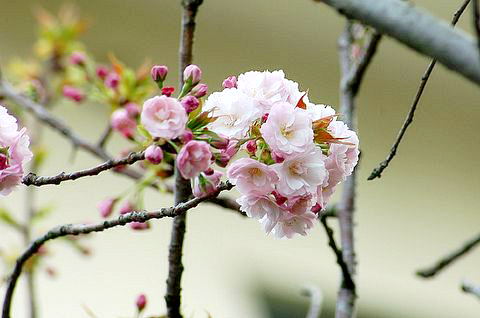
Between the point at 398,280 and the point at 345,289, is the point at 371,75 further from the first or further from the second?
the point at 345,289

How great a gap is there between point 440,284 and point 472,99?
0.62m

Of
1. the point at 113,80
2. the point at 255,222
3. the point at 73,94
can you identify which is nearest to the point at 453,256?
the point at 113,80

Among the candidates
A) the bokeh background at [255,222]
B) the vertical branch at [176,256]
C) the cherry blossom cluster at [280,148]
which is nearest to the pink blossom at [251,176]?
the cherry blossom cluster at [280,148]

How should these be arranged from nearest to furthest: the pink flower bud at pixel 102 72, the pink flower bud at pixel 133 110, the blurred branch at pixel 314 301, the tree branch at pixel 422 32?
1. the tree branch at pixel 422 32
2. the blurred branch at pixel 314 301
3. the pink flower bud at pixel 133 110
4. the pink flower bud at pixel 102 72

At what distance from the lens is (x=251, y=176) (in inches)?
21.1

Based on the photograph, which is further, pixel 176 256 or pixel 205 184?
pixel 176 256

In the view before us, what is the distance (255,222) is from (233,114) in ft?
5.82

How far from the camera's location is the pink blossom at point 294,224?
0.57 metres

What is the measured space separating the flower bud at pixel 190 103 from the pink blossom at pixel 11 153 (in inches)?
4.8

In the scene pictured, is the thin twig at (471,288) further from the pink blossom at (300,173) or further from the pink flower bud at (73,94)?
the pink flower bud at (73,94)

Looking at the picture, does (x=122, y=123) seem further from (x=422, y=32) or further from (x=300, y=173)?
(x=422, y=32)

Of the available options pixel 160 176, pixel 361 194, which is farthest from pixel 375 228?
pixel 160 176

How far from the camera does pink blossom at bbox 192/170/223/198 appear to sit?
1.77 feet

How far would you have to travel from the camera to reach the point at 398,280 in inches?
99.1
